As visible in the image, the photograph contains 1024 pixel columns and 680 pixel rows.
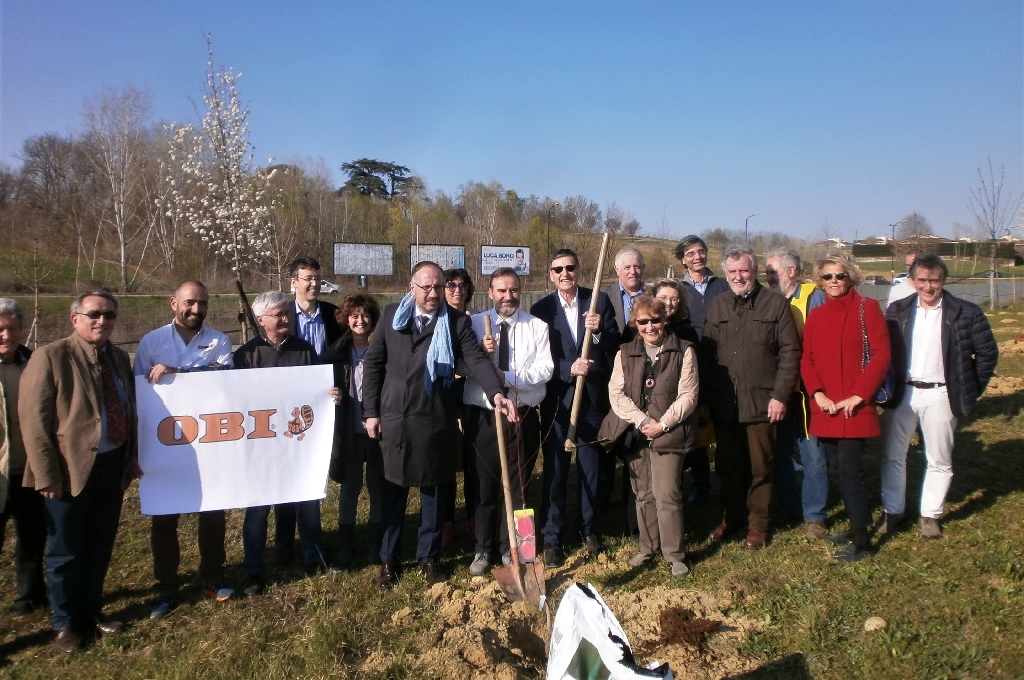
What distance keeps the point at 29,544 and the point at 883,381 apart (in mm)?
6004

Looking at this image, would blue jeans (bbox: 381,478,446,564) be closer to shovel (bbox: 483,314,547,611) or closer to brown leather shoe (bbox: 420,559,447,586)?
brown leather shoe (bbox: 420,559,447,586)

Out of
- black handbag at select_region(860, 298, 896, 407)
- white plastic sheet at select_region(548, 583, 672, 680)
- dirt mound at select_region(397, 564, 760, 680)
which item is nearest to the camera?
white plastic sheet at select_region(548, 583, 672, 680)

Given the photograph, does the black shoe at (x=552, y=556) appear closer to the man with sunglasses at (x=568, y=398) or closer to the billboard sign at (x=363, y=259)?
the man with sunglasses at (x=568, y=398)

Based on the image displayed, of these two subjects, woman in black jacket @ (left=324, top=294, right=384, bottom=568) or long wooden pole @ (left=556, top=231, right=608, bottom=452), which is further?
woman in black jacket @ (left=324, top=294, right=384, bottom=568)

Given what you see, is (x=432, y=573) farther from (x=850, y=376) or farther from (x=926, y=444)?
(x=926, y=444)

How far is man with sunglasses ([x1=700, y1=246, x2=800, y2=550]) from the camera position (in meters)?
5.03

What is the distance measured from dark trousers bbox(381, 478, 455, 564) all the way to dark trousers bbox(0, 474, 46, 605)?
2232 mm

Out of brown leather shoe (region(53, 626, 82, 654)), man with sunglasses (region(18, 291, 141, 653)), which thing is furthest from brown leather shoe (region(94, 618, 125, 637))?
brown leather shoe (region(53, 626, 82, 654))

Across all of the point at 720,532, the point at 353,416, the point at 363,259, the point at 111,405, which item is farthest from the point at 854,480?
the point at 363,259

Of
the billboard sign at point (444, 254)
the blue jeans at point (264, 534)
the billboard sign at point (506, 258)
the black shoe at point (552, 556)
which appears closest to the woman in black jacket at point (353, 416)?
the blue jeans at point (264, 534)

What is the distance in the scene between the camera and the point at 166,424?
4.57 m

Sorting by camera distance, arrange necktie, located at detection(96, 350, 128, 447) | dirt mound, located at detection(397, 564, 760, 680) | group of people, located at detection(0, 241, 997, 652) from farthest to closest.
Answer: group of people, located at detection(0, 241, 997, 652), necktie, located at detection(96, 350, 128, 447), dirt mound, located at detection(397, 564, 760, 680)

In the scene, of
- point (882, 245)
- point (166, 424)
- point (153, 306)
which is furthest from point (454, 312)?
point (882, 245)

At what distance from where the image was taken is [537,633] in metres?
4.17
